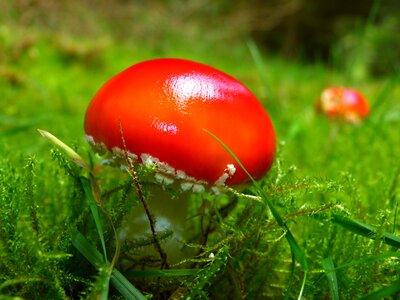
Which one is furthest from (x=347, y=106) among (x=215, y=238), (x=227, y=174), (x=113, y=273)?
(x=113, y=273)

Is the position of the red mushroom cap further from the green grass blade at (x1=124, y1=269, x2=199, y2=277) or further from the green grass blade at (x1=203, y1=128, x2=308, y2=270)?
the green grass blade at (x1=124, y1=269, x2=199, y2=277)

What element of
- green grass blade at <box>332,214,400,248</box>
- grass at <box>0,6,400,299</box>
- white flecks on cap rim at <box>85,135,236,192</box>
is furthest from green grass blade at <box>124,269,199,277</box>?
green grass blade at <box>332,214,400,248</box>

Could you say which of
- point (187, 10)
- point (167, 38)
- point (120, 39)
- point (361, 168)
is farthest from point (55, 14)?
point (361, 168)

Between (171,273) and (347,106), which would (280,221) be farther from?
(347,106)

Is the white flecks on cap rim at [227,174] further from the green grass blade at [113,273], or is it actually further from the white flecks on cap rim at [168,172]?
the green grass blade at [113,273]

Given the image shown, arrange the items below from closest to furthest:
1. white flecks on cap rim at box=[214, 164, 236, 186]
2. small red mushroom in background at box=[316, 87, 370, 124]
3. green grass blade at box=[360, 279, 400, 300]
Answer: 1. green grass blade at box=[360, 279, 400, 300]
2. white flecks on cap rim at box=[214, 164, 236, 186]
3. small red mushroom in background at box=[316, 87, 370, 124]

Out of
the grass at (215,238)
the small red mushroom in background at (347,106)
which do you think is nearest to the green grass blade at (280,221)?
the grass at (215,238)
